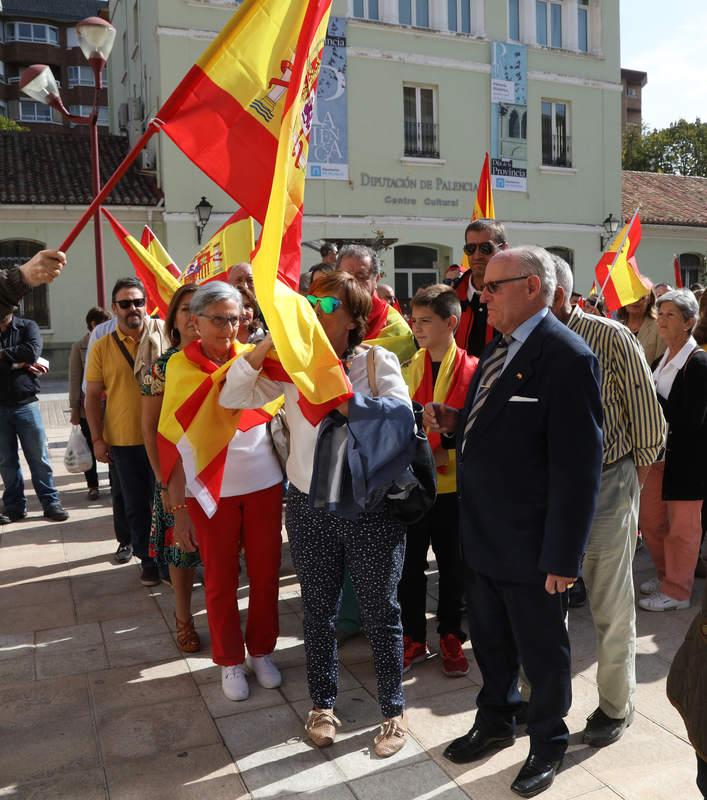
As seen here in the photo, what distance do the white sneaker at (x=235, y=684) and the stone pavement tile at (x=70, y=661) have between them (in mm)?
777

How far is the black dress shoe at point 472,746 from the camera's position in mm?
3127

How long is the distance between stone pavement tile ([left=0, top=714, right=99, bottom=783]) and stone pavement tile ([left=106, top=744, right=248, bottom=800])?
18cm

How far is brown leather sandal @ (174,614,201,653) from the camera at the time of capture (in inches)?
168

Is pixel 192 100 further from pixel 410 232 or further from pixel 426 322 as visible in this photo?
pixel 410 232

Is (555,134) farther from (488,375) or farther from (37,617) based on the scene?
(488,375)

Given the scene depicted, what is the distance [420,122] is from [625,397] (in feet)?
62.6

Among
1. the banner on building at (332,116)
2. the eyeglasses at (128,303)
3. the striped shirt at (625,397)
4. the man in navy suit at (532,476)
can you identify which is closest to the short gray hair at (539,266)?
A: the man in navy suit at (532,476)

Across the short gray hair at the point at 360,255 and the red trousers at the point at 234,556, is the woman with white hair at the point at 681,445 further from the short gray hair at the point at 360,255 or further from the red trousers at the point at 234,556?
the red trousers at the point at 234,556

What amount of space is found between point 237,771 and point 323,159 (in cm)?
1799

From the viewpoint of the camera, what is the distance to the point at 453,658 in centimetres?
391

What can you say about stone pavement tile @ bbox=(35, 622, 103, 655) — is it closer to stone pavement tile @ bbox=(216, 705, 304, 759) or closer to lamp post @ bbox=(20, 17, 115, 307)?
stone pavement tile @ bbox=(216, 705, 304, 759)

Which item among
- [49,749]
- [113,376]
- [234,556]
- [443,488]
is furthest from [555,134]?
[49,749]

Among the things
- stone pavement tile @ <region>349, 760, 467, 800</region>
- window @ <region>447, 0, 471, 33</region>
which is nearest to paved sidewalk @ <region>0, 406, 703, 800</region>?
stone pavement tile @ <region>349, 760, 467, 800</region>

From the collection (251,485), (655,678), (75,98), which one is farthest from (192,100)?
(75,98)
